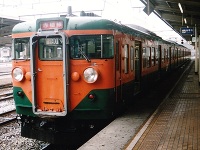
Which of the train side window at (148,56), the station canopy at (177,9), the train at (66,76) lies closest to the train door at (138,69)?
the train side window at (148,56)

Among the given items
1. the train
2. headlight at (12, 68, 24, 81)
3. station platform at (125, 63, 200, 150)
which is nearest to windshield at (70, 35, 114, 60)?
the train

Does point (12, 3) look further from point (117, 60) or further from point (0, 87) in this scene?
point (117, 60)

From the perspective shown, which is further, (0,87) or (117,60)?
(0,87)

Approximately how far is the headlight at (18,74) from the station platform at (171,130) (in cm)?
302

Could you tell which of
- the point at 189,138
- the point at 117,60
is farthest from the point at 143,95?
the point at 189,138

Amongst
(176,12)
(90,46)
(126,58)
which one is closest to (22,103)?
(90,46)

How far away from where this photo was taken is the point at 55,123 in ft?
23.0

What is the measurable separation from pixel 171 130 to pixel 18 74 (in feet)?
12.7

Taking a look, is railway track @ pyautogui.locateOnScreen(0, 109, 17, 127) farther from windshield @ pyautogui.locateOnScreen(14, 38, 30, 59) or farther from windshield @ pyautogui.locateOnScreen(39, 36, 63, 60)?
windshield @ pyautogui.locateOnScreen(39, 36, 63, 60)

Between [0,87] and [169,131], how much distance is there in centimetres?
1514

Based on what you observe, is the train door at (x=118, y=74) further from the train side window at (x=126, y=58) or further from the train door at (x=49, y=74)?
the train door at (x=49, y=74)

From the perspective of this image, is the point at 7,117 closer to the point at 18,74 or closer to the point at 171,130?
the point at 18,74

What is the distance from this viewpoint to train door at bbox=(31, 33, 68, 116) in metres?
6.90

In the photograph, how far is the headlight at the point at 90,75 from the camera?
6.85 meters
